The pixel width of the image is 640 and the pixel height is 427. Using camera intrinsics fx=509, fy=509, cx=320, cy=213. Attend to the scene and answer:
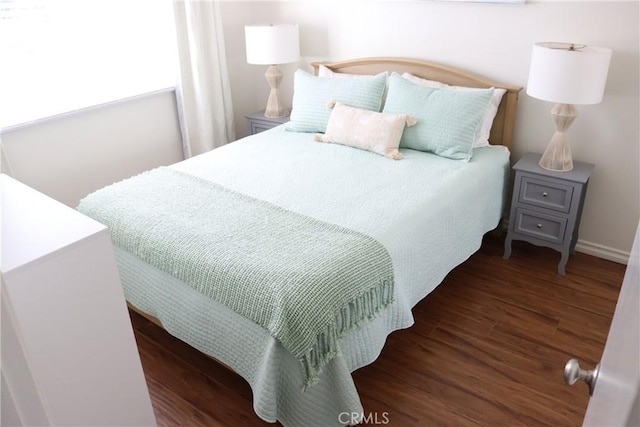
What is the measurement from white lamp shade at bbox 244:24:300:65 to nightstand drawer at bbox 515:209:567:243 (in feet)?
6.10

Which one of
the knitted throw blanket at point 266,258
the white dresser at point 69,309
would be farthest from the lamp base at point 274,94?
the white dresser at point 69,309

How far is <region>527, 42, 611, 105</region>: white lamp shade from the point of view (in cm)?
236

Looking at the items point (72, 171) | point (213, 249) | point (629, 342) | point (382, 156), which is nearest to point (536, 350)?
point (382, 156)

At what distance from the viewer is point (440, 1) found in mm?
3031

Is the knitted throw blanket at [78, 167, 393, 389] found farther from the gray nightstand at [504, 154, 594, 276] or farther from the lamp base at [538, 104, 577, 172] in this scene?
the lamp base at [538, 104, 577, 172]

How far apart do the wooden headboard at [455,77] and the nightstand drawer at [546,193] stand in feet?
1.19

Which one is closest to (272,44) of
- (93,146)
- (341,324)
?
(93,146)

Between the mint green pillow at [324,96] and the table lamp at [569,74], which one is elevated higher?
the table lamp at [569,74]

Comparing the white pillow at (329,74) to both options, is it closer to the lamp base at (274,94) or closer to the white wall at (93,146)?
the lamp base at (274,94)

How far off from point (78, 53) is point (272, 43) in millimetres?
1214

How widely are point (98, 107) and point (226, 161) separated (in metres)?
1.00

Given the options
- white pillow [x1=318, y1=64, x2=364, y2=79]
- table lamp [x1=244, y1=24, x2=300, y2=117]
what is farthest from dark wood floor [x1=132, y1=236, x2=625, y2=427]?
table lamp [x1=244, y1=24, x2=300, y2=117]

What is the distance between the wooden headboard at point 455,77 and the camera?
9.64ft

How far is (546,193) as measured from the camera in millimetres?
2717
